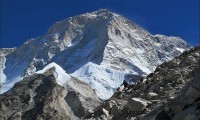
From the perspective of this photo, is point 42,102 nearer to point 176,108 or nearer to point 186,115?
point 176,108

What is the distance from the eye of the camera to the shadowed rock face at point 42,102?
394ft

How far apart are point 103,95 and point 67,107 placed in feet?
200

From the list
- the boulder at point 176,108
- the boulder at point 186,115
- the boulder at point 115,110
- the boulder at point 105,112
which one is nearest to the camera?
the boulder at point 186,115

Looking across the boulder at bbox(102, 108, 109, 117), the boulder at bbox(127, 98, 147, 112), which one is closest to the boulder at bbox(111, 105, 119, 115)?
the boulder at bbox(102, 108, 109, 117)

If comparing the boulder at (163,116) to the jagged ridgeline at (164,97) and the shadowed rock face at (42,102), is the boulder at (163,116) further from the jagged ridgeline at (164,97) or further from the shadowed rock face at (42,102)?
the shadowed rock face at (42,102)

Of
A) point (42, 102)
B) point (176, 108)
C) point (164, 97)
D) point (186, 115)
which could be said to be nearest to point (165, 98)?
point (164, 97)

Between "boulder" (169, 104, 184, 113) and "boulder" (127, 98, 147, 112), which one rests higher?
"boulder" (127, 98, 147, 112)

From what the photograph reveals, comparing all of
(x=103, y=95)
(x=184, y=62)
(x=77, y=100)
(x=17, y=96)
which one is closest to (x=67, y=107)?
(x=77, y=100)

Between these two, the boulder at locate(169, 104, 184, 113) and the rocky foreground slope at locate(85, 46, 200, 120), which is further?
the boulder at locate(169, 104, 184, 113)

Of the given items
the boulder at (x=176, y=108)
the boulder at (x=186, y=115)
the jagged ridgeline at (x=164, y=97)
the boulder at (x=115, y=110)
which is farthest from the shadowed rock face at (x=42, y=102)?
the boulder at (x=186, y=115)

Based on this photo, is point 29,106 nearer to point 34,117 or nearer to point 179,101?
point 34,117

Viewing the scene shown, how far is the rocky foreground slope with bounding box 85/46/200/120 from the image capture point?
469 inches

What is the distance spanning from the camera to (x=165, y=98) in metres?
14.8

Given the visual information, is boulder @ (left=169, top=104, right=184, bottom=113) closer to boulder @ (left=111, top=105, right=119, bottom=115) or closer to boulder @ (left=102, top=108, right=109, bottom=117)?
boulder @ (left=111, top=105, right=119, bottom=115)
